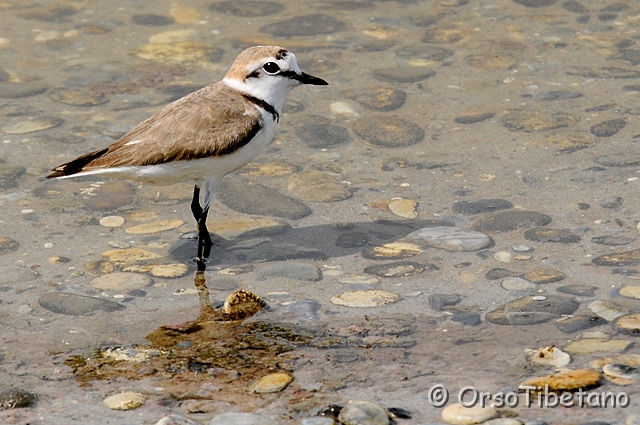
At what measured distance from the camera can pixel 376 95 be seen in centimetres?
1039

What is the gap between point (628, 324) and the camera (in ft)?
19.0

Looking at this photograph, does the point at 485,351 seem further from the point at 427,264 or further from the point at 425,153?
the point at 425,153

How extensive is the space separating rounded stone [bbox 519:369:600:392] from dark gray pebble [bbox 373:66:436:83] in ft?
19.7

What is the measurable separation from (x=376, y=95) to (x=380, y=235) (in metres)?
3.05

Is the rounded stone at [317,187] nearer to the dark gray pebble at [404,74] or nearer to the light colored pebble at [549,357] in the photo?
the dark gray pebble at [404,74]

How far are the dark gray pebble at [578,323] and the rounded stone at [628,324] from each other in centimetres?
9

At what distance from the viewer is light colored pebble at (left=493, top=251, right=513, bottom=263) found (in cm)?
712

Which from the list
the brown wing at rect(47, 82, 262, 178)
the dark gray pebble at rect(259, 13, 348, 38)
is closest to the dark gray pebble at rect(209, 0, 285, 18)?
the dark gray pebble at rect(259, 13, 348, 38)

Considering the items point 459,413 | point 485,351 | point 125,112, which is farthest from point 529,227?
point 125,112

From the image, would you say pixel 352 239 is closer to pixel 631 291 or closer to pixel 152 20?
pixel 631 291

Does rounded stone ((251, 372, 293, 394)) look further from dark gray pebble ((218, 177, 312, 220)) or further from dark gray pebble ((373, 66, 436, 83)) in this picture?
dark gray pebble ((373, 66, 436, 83))

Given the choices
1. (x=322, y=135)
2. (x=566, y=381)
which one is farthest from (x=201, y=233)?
(x=566, y=381)

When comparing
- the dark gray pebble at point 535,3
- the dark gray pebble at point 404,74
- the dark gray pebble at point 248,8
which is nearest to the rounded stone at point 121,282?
the dark gray pebble at point 404,74

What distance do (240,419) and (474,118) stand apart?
5602 mm
